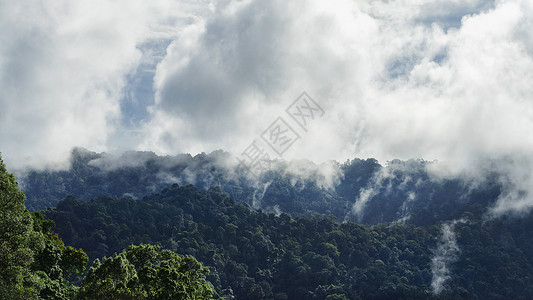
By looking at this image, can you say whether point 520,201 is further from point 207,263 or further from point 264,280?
point 207,263

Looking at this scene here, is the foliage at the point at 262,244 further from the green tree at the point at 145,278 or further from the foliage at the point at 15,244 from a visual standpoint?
the foliage at the point at 15,244

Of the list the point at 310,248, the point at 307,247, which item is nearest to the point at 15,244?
the point at 307,247

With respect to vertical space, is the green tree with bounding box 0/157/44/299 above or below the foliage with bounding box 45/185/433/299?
below

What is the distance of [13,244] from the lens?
36406 millimetres

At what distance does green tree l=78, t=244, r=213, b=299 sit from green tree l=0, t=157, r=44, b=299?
419 centimetres

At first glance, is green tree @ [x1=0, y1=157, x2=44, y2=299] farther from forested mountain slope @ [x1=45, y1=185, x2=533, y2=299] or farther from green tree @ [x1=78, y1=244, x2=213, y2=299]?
forested mountain slope @ [x1=45, y1=185, x2=533, y2=299]

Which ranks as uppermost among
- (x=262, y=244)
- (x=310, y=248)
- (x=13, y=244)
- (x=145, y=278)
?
(x=310, y=248)

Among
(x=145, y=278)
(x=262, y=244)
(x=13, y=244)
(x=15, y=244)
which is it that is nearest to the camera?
(x=13, y=244)

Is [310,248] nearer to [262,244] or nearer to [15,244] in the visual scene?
[262,244]

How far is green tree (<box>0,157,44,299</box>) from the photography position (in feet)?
116

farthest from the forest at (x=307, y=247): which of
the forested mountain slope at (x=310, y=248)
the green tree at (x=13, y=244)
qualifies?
the green tree at (x=13, y=244)

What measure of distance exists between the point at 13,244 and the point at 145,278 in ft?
33.8

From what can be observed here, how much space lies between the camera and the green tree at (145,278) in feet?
120

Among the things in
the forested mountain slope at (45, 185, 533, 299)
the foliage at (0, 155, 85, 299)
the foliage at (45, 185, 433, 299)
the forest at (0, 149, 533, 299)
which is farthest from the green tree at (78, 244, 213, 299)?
the forested mountain slope at (45, 185, 533, 299)
